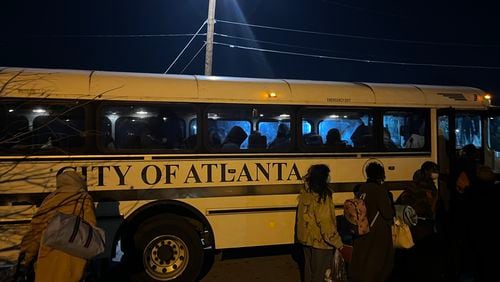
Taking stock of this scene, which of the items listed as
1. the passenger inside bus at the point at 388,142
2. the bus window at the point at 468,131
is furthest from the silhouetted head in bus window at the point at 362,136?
the bus window at the point at 468,131

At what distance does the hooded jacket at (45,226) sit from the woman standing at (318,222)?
7.73 ft

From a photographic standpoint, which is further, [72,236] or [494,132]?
[494,132]

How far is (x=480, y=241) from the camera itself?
5047mm

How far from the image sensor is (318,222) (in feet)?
17.2

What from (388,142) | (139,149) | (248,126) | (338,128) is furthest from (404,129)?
(139,149)

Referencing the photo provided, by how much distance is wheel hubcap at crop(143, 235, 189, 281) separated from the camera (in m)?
6.66

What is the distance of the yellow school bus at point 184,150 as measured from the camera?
6344 mm

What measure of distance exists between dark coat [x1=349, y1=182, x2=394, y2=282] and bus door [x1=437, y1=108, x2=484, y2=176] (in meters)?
4.02

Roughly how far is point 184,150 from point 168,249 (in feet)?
4.67

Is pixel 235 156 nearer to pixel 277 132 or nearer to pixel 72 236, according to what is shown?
pixel 277 132

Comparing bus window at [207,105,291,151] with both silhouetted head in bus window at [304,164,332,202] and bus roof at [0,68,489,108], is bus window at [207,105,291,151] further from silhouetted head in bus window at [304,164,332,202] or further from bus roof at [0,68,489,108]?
silhouetted head in bus window at [304,164,332,202]

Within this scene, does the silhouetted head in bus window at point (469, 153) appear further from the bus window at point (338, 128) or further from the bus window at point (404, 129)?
the bus window at point (338, 128)

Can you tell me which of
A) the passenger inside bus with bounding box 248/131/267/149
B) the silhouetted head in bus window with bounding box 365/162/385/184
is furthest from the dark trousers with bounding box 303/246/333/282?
the passenger inside bus with bounding box 248/131/267/149

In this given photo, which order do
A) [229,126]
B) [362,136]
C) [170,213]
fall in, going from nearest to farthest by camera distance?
[170,213] → [229,126] → [362,136]
